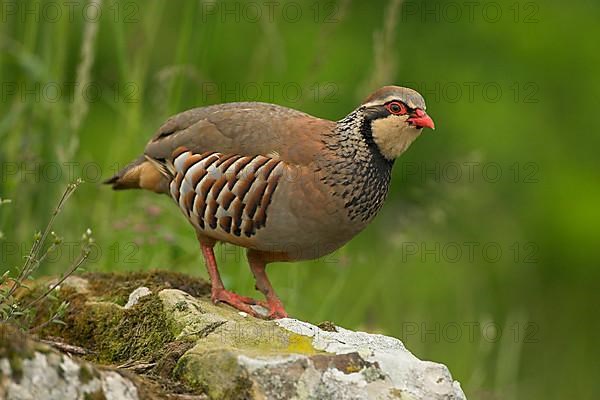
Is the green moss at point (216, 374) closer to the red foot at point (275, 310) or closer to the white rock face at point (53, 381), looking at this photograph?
the white rock face at point (53, 381)

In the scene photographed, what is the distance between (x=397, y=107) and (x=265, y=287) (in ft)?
3.24

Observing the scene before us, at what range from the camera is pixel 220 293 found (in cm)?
459

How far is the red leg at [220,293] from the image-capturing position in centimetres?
449

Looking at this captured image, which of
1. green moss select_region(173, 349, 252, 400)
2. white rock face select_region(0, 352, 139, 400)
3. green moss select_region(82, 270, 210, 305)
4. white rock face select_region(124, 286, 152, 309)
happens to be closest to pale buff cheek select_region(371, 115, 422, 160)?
green moss select_region(82, 270, 210, 305)

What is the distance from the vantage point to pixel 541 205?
1132cm

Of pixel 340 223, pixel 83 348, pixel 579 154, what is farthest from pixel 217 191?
pixel 579 154

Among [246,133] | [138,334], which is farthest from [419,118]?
[138,334]

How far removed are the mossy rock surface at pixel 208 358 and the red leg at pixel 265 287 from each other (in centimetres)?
64

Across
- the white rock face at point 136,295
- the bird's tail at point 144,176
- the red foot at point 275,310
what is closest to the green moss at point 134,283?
the white rock face at point 136,295

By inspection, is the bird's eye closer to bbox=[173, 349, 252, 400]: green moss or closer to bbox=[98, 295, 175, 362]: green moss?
bbox=[98, 295, 175, 362]: green moss

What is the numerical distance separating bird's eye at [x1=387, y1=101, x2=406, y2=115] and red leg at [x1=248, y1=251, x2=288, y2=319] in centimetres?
91

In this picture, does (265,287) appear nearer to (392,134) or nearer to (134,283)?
(134,283)

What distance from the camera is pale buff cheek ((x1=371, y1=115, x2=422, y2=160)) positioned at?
4672 mm

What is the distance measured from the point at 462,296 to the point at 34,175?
307 cm
